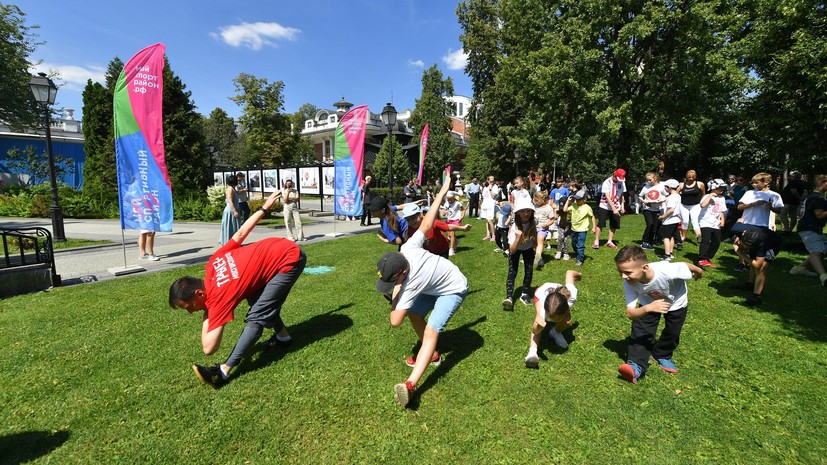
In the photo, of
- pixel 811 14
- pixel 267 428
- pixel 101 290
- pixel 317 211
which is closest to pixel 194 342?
pixel 267 428

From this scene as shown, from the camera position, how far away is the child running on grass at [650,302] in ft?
11.1

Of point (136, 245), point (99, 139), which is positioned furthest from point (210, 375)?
point (99, 139)

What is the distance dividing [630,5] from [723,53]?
469 centimetres

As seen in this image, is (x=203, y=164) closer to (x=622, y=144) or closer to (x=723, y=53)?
(x=622, y=144)

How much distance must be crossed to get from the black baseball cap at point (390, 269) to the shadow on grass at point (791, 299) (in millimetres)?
5399

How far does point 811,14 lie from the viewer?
7555 mm

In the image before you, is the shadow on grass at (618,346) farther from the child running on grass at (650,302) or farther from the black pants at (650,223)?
the black pants at (650,223)

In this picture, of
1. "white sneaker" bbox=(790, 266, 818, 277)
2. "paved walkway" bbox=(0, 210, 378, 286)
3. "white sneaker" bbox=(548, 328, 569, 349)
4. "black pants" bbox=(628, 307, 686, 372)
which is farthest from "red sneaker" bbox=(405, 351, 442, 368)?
"white sneaker" bbox=(790, 266, 818, 277)

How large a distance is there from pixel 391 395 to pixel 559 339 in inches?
87.4

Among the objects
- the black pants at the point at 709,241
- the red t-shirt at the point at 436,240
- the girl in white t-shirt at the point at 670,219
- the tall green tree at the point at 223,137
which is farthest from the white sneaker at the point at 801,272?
the tall green tree at the point at 223,137

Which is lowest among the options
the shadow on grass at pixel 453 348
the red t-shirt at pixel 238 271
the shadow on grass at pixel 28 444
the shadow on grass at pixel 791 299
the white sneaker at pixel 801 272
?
the shadow on grass at pixel 28 444

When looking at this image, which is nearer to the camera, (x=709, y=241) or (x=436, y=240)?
(x=436, y=240)

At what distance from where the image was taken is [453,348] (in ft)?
14.4

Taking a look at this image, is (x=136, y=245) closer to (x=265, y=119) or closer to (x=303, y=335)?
(x=303, y=335)
